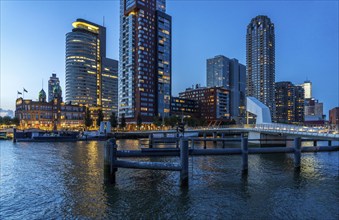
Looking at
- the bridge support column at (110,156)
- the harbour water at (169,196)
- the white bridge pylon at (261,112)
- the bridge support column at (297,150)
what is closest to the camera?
the harbour water at (169,196)

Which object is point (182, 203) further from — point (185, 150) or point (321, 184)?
point (321, 184)

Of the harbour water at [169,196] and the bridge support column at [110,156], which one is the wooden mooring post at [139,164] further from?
the harbour water at [169,196]

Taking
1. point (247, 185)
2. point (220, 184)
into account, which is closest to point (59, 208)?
point (220, 184)

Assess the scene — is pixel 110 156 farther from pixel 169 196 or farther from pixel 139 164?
pixel 169 196

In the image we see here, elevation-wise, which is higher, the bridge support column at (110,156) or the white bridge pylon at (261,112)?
the white bridge pylon at (261,112)

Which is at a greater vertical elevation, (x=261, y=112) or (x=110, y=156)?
(x=261, y=112)

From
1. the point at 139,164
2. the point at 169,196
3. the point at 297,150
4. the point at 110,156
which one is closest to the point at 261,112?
the point at 297,150

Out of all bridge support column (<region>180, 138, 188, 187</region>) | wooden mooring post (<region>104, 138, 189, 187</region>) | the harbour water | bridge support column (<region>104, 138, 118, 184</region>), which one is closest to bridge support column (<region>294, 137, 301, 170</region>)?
the harbour water

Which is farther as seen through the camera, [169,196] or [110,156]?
[110,156]

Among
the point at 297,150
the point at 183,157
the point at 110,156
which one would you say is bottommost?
the point at 297,150

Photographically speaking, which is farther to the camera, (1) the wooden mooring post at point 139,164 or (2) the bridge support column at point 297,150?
(2) the bridge support column at point 297,150

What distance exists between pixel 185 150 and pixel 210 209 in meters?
5.21

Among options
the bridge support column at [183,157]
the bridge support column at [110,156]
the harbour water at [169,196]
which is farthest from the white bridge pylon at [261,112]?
the bridge support column at [110,156]

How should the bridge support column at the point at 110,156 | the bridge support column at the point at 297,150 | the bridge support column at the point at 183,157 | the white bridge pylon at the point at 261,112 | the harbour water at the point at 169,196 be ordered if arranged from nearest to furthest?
the harbour water at the point at 169,196 → the bridge support column at the point at 183,157 → the bridge support column at the point at 110,156 → the bridge support column at the point at 297,150 → the white bridge pylon at the point at 261,112
